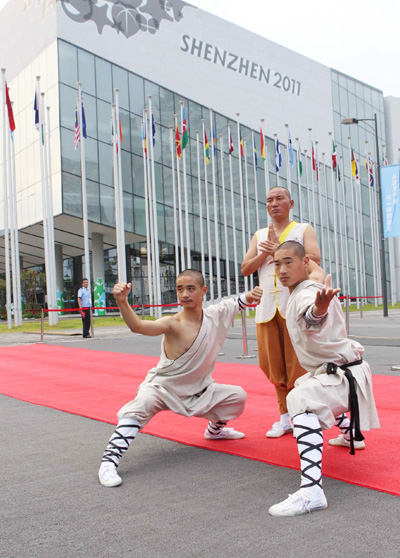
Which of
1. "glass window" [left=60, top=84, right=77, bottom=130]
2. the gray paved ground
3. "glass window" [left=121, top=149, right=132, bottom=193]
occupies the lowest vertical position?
the gray paved ground

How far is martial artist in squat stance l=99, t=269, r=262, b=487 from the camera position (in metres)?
3.81

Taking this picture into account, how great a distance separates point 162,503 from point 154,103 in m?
31.4

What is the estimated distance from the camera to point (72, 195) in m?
28.0

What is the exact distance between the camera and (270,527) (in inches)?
103

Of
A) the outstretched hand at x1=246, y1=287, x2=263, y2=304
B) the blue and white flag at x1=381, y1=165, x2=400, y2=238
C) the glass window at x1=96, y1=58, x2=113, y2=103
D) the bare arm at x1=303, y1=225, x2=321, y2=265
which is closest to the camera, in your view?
the outstretched hand at x1=246, y1=287, x2=263, y2=304

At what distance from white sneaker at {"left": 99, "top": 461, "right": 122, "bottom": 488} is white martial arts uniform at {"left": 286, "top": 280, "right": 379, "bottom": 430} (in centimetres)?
113

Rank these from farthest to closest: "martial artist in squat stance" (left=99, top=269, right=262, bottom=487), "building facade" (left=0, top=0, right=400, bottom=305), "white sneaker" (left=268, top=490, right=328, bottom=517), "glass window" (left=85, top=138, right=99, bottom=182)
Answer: "glass window" (left=85, top=138, right=99, bottom=182) < "building facade" (left=0, top=0, right=400, bottom=305) < "martial artist in squat stance" (left=99, top=269, right=262, bottom=487) < "white sneaker" (left=268, top=490, right=328, bottom=517)

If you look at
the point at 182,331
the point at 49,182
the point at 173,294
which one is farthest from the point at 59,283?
the point at 182,331

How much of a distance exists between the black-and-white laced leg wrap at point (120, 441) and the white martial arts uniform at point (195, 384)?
0.12 meters

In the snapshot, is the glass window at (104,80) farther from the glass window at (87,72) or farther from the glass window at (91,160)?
the glass window at (91,160)

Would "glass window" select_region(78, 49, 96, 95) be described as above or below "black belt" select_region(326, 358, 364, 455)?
above

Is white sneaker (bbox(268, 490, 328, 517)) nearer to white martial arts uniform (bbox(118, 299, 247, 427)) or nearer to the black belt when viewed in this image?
the black belt

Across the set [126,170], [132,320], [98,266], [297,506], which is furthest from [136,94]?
[297,506]

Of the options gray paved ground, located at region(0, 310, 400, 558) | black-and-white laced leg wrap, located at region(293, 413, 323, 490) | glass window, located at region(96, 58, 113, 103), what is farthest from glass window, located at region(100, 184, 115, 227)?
black-and-white laced leg wrap, located at region(293, 413, 323, 490)
